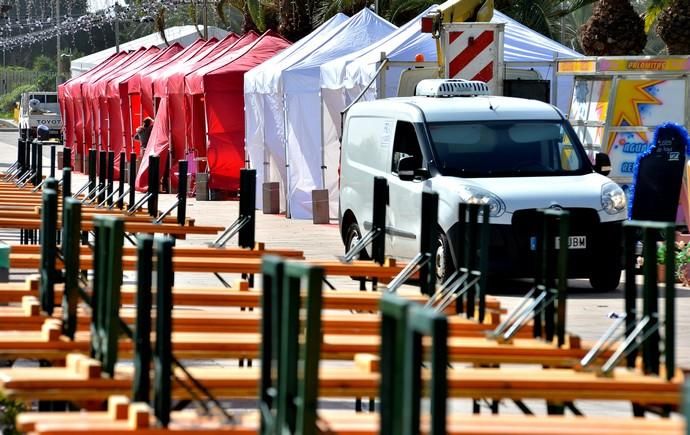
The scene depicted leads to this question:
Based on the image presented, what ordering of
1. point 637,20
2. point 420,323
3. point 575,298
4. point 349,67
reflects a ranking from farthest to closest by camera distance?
1. point 637,20
2. point 349,67
3. point 575,298
4. point 420,323

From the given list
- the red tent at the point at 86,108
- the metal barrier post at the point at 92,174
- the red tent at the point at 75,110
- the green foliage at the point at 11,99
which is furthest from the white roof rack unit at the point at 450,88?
the green foliage at the point at 11,99

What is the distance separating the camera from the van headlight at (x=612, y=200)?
51.6 feet

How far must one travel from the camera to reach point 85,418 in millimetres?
5539

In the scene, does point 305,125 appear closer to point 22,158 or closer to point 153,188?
point 22,158

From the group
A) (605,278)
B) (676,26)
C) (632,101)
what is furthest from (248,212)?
(676,26)

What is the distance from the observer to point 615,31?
36438mm

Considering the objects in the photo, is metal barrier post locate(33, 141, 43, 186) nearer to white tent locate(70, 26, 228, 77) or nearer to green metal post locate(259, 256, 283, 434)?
green metal post locate(259, 256, 283, 434)

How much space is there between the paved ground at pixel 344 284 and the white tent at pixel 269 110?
2.83 feet

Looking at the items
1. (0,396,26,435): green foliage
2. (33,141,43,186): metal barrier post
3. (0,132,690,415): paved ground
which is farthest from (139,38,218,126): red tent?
(0,396,26,435): green foliage

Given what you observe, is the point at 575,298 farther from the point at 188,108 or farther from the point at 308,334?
the point at 188,108

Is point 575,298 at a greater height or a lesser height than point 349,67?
lesser

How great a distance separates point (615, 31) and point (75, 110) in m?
17.1

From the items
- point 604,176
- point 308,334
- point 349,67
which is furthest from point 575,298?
point 308,334

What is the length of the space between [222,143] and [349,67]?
807 centimetres
